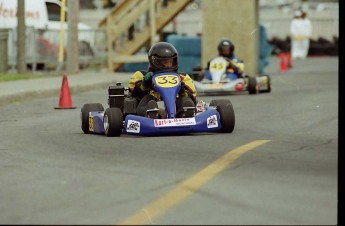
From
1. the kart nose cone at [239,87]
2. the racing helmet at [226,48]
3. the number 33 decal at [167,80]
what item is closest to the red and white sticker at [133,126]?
the number 33 decal at [167,80]

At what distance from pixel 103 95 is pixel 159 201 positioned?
15947 mm

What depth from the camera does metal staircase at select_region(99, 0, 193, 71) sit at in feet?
109

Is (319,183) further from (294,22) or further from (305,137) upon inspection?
(294,22)

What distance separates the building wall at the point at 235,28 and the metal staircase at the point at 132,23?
5.28 feet

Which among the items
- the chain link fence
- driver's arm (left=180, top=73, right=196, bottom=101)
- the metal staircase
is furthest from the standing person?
driver's arm (left=180, top=73, right=196, bottom=101)

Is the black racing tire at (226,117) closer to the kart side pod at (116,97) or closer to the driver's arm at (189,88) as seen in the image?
the driver's arm at (189,88)

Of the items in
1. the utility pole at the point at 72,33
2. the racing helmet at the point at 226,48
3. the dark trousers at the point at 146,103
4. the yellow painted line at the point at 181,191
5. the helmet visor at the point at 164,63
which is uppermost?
the utility pole at the point at 72,33

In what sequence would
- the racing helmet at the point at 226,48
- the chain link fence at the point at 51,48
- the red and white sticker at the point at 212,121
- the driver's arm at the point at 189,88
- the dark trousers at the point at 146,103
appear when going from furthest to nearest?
the chain link fence at the point at 51,48 → the racing helmet at the point at 226,48 → the driver's arm at the point at 189,88 → the dark trousers at the point at 146,103 → the red and white sticker at the point at 212,121

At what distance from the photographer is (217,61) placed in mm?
23938

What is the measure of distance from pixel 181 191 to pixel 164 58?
18.6 ft

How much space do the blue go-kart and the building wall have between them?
18.3 m

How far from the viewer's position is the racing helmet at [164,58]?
14.0 meters

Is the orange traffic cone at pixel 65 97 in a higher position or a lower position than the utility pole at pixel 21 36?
lower

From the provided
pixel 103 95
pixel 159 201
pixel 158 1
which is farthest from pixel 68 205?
pixel 158 1
